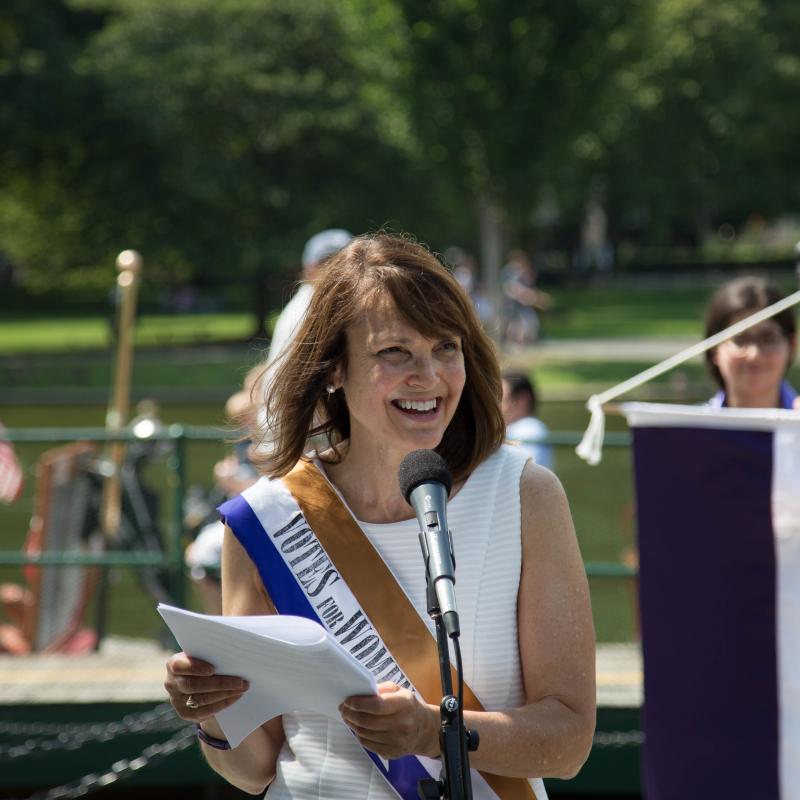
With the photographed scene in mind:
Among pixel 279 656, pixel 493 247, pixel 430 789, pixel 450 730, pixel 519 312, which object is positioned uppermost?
pixel 493 247

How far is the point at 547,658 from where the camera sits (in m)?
2.41

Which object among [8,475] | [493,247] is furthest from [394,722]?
[493,247]

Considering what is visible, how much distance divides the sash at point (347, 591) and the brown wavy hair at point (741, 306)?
269cm

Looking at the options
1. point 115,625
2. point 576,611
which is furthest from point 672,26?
point 576,611

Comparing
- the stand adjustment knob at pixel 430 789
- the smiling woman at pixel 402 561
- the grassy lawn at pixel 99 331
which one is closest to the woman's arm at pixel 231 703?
the smiling woman at pixel 402 561

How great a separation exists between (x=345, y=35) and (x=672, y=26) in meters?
14.7

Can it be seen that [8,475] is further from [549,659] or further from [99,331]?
[99,331]

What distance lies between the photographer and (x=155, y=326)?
41.3m

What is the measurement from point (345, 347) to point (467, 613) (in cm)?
54

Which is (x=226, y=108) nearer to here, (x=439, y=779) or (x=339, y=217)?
(x=339, y=217)

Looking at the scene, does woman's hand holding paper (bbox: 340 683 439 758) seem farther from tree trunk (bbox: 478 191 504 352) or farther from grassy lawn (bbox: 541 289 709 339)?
grassy lawn (bbox: 541 289 709 339)

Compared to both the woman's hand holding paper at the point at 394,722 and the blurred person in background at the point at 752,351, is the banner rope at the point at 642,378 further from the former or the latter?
the woman's hand holding paper at the point at 394,722

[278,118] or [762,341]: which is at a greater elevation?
[278,118]

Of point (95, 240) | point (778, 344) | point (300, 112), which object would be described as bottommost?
point (778, 344)
